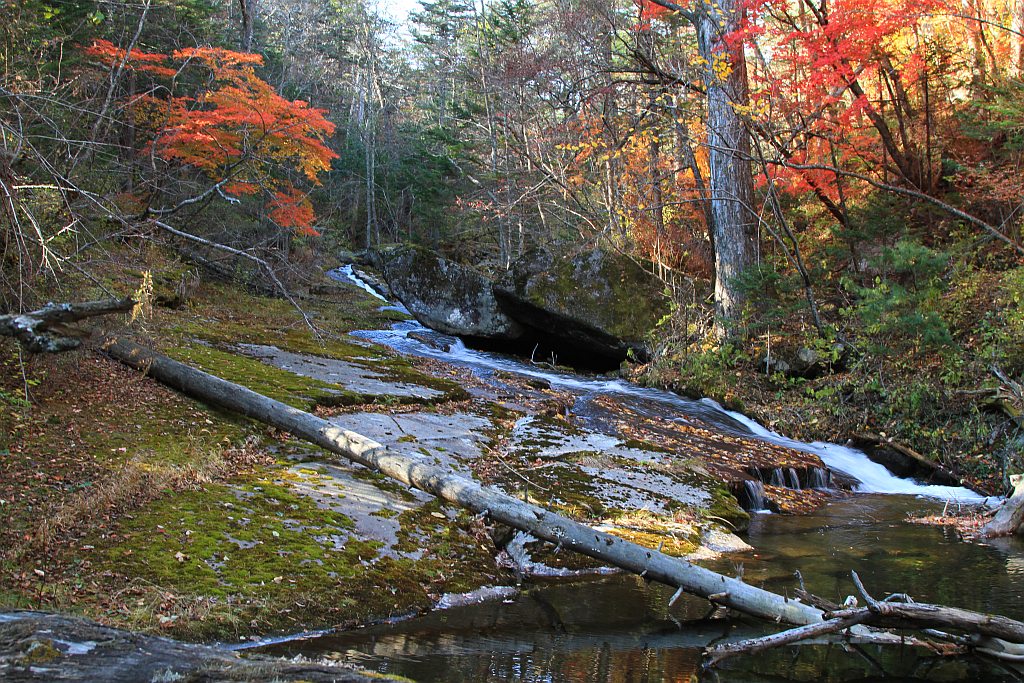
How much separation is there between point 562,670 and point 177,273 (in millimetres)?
16294

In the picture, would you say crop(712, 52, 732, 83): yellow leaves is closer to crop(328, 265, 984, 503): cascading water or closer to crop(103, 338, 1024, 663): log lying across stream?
crop(328, 265, 984, 503): cascading water

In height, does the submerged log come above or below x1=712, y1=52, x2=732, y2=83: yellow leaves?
below

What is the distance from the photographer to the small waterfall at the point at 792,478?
9273mm

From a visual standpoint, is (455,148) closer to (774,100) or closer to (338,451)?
(774,100)

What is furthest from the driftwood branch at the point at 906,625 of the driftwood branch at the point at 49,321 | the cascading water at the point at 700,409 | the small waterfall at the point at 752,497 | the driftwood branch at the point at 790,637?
the driftwood branch at the point at 49,321

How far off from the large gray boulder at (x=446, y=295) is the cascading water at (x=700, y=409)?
19.5 inches

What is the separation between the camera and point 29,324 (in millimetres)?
5578

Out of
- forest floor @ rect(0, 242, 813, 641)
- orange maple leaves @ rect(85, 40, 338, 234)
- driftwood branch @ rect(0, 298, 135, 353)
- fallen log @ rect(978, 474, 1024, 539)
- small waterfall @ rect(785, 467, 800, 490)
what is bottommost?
forest floor @ rect(0, 242, 813, 641)

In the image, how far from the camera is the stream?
399cm

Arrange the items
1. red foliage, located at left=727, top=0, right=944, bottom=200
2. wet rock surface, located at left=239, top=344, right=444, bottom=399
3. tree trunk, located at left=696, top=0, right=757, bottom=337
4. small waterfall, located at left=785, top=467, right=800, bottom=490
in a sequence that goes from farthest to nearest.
→ tree trunk, located at left=696, top=0, right=757, bottom=337 < red foliage, located at left=727, top=0, right=944, bottom=200 < wet rock surface, located at left=239, top=344, right=444, bottom=399 < small waterfall, located at left=785, top=467, right=800, bottom=490

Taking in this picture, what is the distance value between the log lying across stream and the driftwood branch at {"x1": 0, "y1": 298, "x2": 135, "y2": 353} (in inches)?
71.4

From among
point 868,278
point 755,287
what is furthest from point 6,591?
point 868,278

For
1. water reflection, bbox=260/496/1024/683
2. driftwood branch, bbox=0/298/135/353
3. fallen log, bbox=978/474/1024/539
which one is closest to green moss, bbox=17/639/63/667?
water reflection, bbox=260/496/1024/683

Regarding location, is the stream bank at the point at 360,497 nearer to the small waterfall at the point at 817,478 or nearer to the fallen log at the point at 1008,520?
the small waterfall at the point at 817,478
